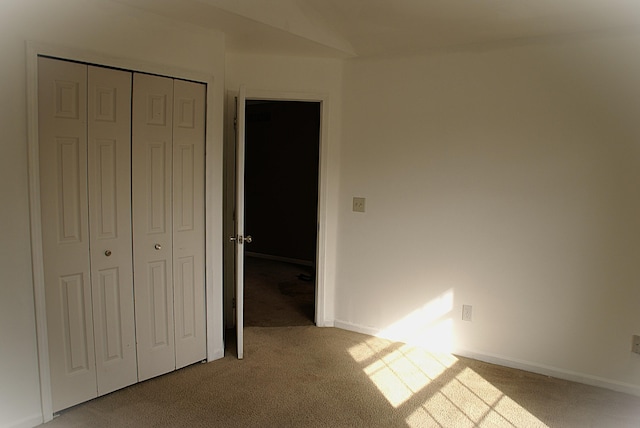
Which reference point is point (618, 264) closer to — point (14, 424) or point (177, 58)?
point (177, 58)

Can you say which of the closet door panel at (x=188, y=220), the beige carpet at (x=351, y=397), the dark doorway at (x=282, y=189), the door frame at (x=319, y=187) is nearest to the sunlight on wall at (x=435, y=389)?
the beige carpet at (x=351, y=397)

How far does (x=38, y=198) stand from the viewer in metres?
2.16

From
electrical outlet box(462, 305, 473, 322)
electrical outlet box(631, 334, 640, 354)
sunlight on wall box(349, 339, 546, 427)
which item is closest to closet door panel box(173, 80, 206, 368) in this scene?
sunlight on wall box(349, 339, 546, 427)

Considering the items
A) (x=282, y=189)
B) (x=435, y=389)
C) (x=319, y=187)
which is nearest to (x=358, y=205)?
(x=319, y=187)

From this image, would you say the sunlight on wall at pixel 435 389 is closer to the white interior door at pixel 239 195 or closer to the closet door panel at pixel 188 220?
the white interior door at pixel 239 195

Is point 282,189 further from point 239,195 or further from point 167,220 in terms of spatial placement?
point 167,220

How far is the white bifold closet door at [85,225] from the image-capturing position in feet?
7.25

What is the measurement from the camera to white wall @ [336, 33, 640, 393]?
266 centimetres

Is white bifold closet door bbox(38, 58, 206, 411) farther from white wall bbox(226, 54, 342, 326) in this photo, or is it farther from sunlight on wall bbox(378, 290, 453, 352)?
sunlight on wall bbox(378, 290, 453, 352)

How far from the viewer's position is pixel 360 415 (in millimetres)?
2406

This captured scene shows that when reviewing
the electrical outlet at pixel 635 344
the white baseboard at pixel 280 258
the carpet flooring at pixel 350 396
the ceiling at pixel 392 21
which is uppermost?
the ceiling at pixel 392 21

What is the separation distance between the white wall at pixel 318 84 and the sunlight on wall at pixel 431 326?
64cm

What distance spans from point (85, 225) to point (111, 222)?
138 millimetres

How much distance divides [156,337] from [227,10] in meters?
1.95
